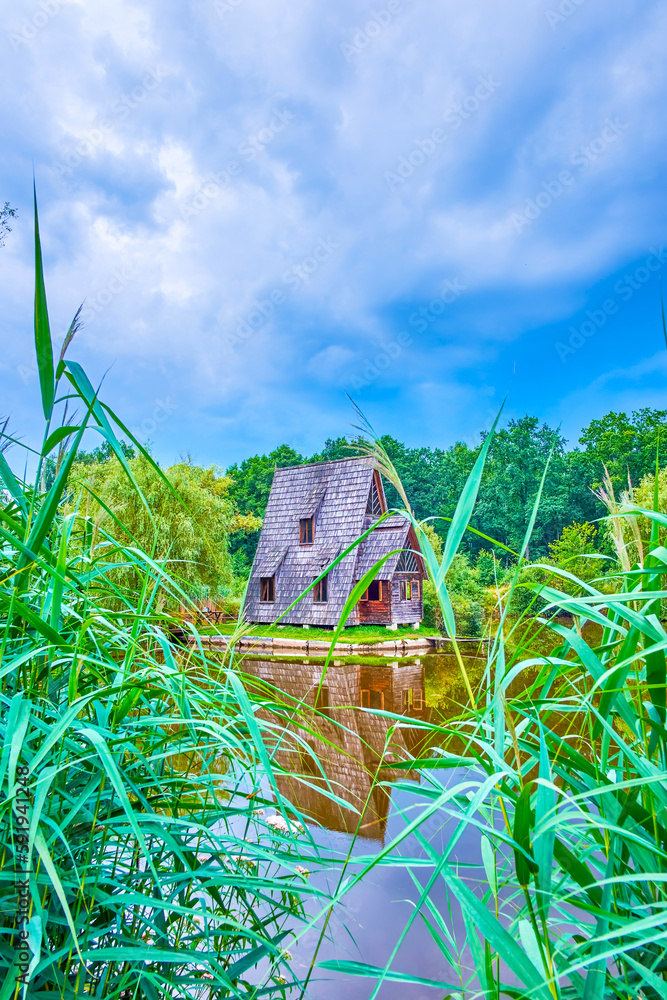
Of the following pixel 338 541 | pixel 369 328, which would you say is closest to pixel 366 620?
pixel 338 541

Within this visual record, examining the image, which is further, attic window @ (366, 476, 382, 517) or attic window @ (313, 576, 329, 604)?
attic window @ (366, 476, 382, 517)

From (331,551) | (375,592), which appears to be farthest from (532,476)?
(331,551)

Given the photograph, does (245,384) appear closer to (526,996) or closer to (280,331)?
(280,331)

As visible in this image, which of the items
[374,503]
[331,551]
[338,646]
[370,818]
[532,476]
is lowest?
[370,818]

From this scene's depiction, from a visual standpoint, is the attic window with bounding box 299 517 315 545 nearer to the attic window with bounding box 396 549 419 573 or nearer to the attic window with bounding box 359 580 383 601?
the attic window with bounding box 359 580 383 601

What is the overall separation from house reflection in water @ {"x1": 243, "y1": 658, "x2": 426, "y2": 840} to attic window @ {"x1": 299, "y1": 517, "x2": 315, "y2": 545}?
5468 mm

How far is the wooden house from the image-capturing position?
14.2 meters

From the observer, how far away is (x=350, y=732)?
187cm

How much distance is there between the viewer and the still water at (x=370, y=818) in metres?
1.21

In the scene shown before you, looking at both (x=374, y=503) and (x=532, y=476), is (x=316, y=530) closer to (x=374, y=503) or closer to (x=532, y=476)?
(x=374, y=503)

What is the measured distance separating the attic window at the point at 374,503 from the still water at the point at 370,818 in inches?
287

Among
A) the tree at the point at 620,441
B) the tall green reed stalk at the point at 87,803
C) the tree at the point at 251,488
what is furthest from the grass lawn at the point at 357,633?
the tree at the point at 620,441

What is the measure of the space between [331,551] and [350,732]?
12.7 m

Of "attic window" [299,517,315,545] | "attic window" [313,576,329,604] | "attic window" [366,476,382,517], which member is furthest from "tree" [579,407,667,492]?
"attic window" [313,576,329,604]
